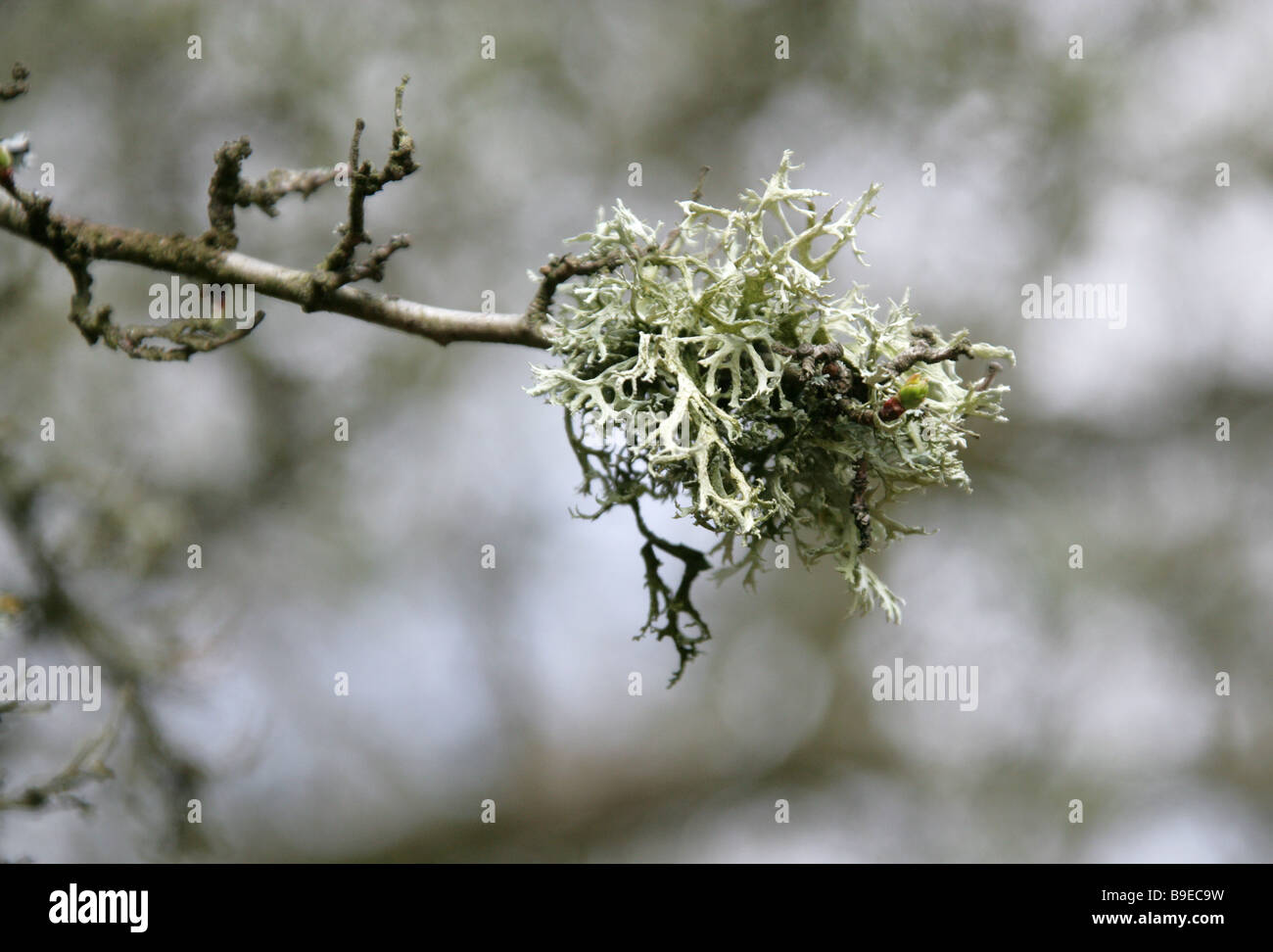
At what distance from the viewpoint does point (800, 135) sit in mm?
5641

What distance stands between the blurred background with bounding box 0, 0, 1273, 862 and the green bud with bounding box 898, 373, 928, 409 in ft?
12.9

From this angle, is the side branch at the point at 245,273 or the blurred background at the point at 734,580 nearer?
the side branch at the point at 245,273

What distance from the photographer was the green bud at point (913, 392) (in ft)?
5.17

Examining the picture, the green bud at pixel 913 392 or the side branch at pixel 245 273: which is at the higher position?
the side branch at pixel 245 273

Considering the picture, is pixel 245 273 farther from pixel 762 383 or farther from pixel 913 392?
pixel 913 392

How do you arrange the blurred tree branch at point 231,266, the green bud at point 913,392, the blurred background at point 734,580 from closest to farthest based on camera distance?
the green bud at point 913,392, the blurred tree branch at point 231,266, the blurred background at point 734,580

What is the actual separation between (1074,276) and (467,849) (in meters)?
4.58

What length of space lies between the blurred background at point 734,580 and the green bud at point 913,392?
392 centimetres

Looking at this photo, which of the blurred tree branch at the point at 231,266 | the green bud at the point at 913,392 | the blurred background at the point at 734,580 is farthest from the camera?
the blurred background at the point at 734,580

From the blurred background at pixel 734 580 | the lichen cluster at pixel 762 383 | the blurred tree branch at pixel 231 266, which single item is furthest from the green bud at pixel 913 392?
the blurred background at pixel 734 580

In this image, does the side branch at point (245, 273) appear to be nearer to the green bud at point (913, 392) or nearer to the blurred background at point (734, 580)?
the green bud at point (913, 392)

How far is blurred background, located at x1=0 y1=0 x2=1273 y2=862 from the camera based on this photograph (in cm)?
540

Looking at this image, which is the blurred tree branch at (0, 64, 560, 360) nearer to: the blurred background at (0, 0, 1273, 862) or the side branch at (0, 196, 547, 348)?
the side branch at (0, 196, 547, 348)

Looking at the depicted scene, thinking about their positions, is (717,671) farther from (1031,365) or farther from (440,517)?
(1031,365)
